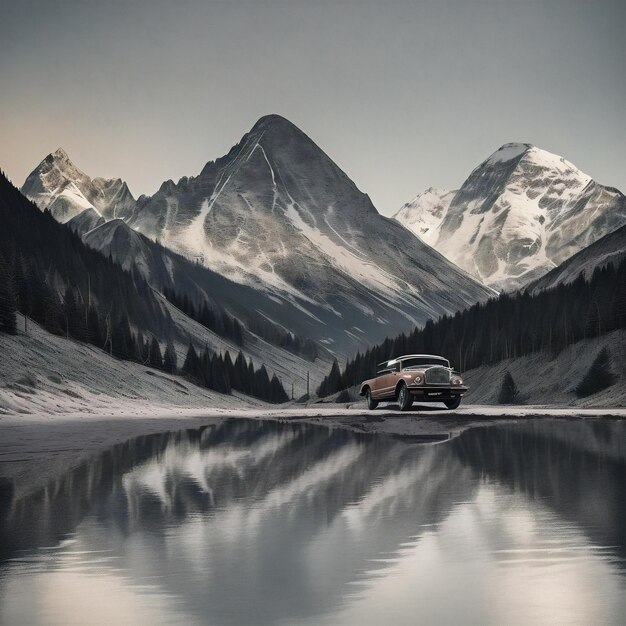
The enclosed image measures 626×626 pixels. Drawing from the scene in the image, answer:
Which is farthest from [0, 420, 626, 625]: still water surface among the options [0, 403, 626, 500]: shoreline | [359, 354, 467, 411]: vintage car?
[359, 354, 467, 411]: vintage car

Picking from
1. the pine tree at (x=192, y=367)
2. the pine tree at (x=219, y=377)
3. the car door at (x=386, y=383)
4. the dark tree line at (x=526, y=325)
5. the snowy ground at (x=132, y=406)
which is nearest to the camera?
the snowy ground at (x=132, y=406)

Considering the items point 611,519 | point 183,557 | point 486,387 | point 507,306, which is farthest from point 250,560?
point 507,306

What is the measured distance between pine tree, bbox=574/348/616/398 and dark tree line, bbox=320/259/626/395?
1481cm

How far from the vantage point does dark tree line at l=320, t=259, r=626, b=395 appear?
357 ft

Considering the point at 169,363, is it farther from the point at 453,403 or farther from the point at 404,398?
the point at 404,398

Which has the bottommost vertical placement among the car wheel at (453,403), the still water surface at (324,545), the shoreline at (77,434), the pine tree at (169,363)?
the still water surface at (324,545)

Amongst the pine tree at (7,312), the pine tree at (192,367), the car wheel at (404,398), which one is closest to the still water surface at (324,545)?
the car wheel at (404,398)

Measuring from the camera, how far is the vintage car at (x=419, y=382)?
3972 cm

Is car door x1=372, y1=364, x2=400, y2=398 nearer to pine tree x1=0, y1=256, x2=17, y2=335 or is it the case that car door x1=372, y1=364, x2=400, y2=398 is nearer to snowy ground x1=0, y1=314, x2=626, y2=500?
→ snowy ground x1=0, y1=314, x2=626, y2=500

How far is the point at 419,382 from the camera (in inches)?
1560

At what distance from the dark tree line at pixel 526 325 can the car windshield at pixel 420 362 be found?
213ft

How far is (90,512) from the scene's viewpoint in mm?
12469

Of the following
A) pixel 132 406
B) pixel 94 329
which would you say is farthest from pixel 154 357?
pixel 132 406

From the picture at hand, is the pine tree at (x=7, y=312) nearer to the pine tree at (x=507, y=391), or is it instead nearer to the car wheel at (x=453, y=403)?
the pine tree at (x=507, y=391)
